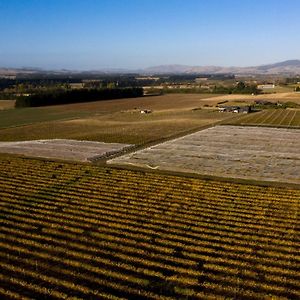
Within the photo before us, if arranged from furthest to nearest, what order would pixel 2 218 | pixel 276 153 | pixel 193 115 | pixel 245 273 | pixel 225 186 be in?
1. pixel 193 115
2. pixel 276 153
3. pixel 225 186
4. pixel 2 218
5. pixel 245 273

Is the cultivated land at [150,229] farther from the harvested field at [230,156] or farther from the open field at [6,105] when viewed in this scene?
the open field at [6,105]

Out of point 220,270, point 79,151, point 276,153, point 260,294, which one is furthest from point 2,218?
point 276,153

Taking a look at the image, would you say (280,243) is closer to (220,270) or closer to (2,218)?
(220,270)

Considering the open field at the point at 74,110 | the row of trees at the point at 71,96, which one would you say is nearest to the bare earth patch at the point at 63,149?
the open field at the point at 74,110

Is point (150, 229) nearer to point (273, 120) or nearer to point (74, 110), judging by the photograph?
point (273, 120)

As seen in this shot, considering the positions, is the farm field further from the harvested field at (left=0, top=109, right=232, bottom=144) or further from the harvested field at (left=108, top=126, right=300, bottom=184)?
the harvested field at (left=108, top=126, right=300, bottom=184)

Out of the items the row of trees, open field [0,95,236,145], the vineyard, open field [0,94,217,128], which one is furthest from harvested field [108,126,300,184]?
the row of trees

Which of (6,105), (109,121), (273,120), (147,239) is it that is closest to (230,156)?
(147,239)
